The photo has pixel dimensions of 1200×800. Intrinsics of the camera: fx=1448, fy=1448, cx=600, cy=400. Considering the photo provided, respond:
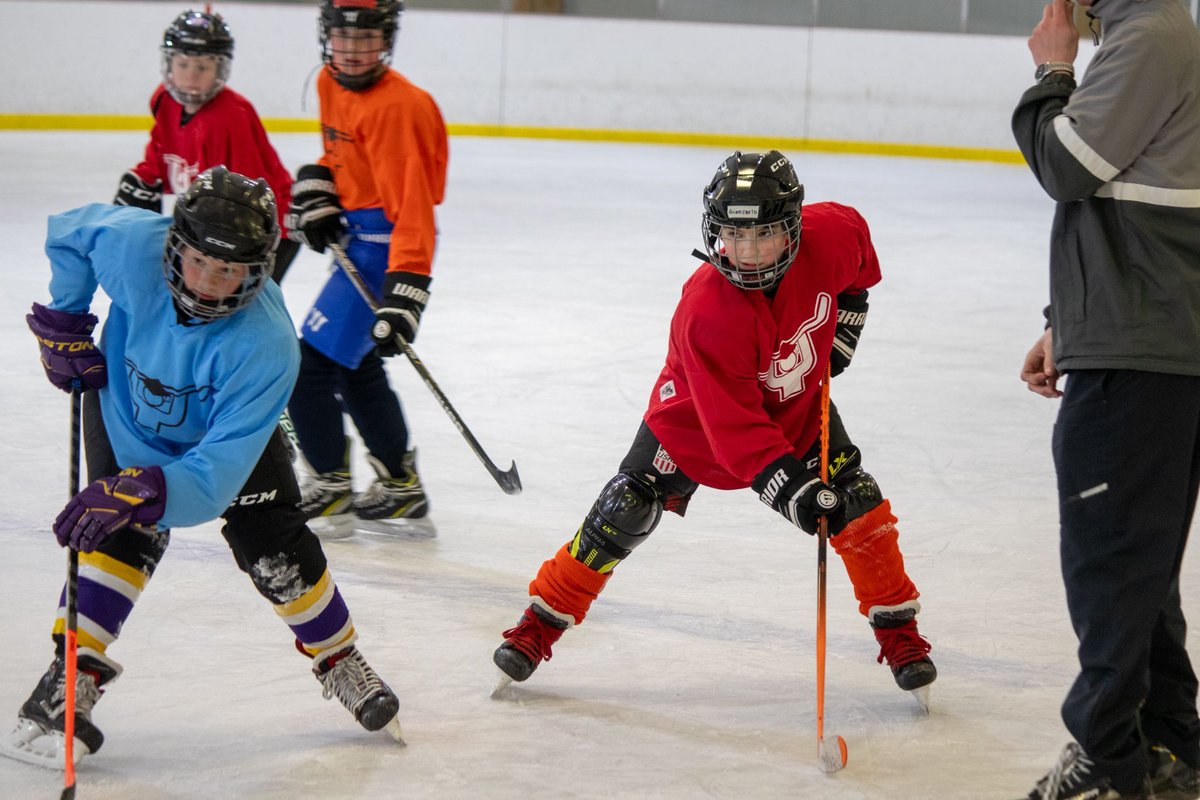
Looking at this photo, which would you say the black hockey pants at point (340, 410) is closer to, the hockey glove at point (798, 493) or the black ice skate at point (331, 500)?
the black ice skate at point (331, 500)

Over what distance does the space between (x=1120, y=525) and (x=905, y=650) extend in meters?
0.66

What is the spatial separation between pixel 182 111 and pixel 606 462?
57.3 inches

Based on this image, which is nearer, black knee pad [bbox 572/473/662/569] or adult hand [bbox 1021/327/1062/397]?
adult hand [bbox 1021/327/1062/397]

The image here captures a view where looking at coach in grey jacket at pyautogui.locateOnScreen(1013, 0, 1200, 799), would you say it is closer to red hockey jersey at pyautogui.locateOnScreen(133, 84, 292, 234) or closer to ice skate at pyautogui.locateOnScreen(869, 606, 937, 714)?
ice skate at pyautogui.locateOnScreen(869, 606, 937, 714)

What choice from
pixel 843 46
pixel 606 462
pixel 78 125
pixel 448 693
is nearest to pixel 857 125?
pixel 843 46

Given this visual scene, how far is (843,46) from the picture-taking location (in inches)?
485

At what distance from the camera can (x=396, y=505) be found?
3.48 m

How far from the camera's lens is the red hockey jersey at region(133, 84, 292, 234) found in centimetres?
365

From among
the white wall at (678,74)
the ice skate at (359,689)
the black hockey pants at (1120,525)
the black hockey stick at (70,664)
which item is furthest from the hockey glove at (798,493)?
the white wall at (678,74)

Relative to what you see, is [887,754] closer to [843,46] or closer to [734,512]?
[734,512]

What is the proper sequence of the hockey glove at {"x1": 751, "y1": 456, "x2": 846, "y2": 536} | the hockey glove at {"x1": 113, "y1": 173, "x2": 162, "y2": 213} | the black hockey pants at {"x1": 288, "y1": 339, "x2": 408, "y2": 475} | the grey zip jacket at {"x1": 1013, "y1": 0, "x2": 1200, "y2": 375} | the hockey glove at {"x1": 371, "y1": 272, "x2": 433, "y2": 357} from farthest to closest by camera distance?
1. the hockey glove at {"x1": 113, "y1": 173, "x2": 162, "y2": 213}
2. the black hockey pants at {"x1": 288, "y1": 339, "x2": 408, "y2": 475}
3. the hockey glove at {"x1": 371, "y1": 272, "x2": 433, "y2": 357}
4. the hockey glove at {"x1": 751, "y1": 456, "x2": 846, "y2": 536}
5. the grey zip jacket at {"x1": 1013, "y1": 0, "x2": 1200, "y2": 375}

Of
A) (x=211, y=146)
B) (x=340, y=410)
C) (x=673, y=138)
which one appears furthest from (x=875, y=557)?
(x=673, y=138)

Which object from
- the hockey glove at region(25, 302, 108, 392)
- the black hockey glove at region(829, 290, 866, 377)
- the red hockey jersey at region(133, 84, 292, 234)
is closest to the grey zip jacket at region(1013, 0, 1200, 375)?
the black hockey glove at region(829, 290, 866, 377)

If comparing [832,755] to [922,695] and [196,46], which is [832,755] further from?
[196,46]
